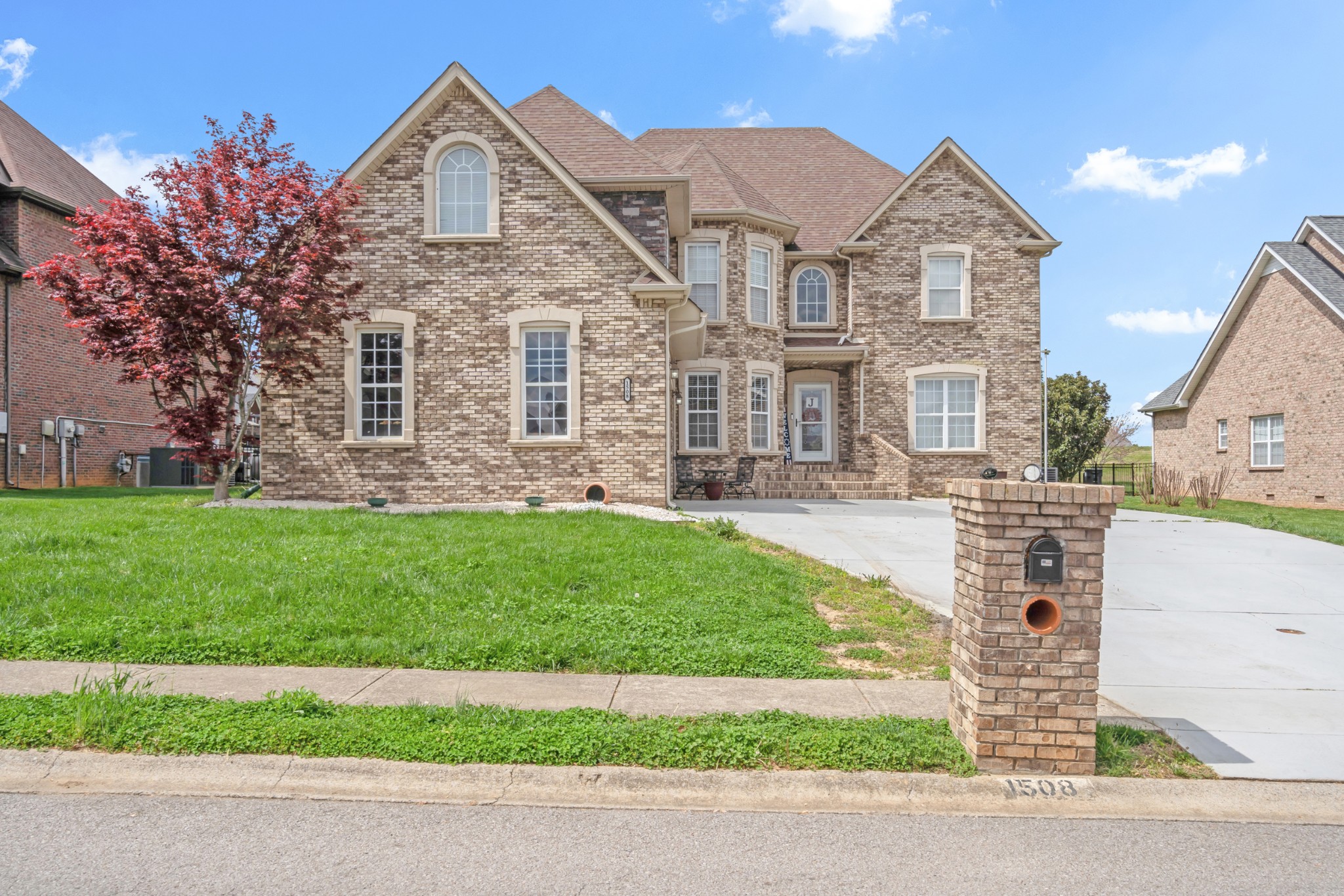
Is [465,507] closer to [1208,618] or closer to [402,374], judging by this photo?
[402,374]

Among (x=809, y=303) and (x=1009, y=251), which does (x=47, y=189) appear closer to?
(x=809, y=303)

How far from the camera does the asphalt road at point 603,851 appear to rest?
10.9ft

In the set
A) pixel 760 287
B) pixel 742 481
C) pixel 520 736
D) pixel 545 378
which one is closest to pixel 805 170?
pixel 760 287

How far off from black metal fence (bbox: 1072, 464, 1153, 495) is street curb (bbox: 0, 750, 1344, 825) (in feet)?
5.74

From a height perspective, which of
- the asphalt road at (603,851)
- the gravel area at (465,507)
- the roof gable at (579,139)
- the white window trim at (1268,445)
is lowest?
the asphalt road at (603,851)

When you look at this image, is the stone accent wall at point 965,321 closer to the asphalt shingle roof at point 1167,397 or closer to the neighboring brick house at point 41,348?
the asphalt shingle roof at point 1167,397

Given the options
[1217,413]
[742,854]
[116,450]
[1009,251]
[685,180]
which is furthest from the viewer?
[1217,413]

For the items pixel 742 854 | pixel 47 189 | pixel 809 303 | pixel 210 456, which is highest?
pixel 47 189

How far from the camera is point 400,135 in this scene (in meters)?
15.1

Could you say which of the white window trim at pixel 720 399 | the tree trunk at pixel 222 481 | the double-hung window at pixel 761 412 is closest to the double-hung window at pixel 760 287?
the double-hung window at pixel 761 412

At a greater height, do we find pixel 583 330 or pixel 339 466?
pixel 583 330

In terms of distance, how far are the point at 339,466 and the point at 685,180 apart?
848 centimetres

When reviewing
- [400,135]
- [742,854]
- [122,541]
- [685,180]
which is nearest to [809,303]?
[685,180]

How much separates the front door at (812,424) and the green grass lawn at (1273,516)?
758 centimetres
